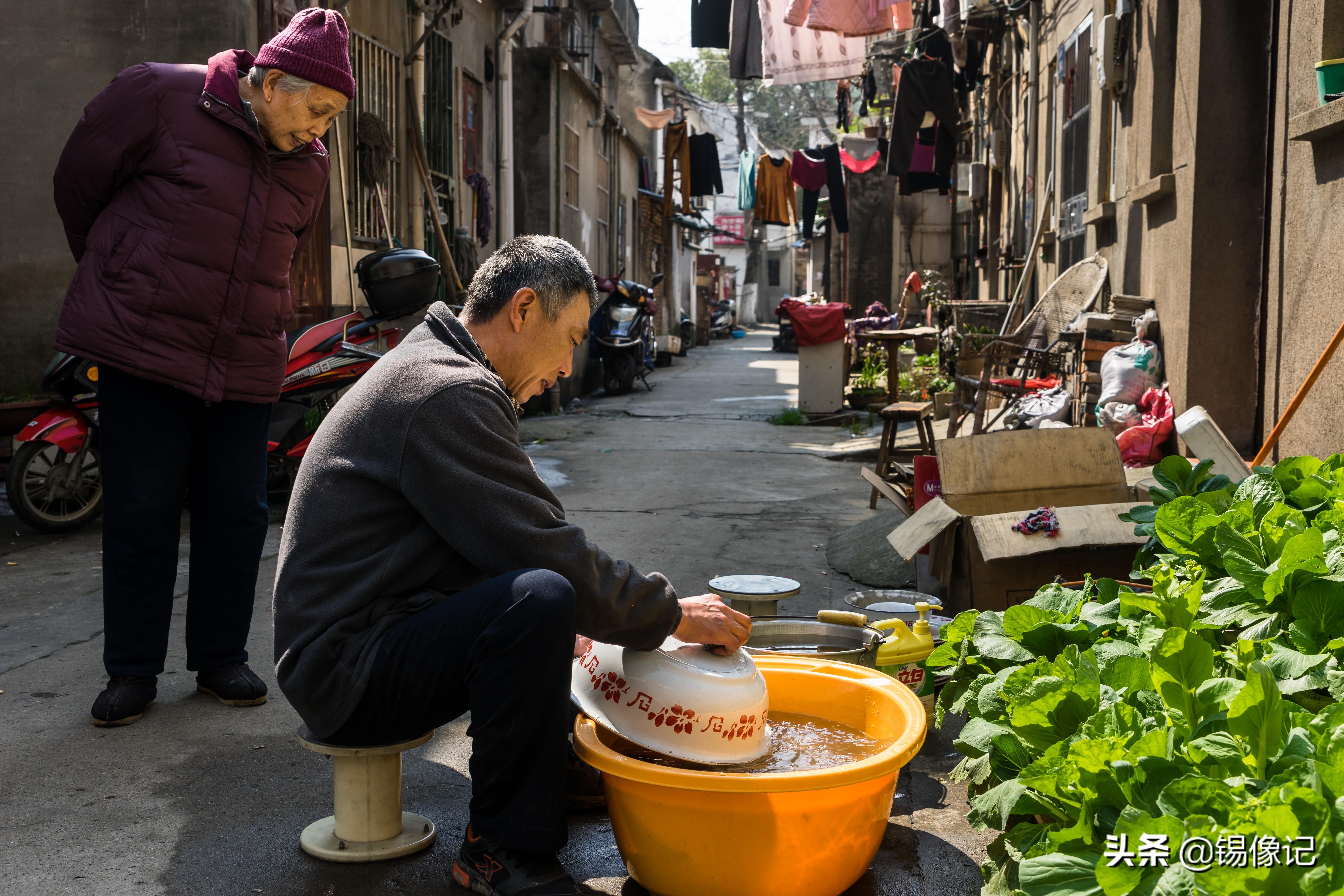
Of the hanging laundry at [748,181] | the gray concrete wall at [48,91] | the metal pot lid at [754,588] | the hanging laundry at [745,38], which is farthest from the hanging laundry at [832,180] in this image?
the metal pot lid at [754,588]

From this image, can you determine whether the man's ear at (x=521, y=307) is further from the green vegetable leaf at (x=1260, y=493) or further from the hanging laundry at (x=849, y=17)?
the hanging laundry at (x=849, y=17)

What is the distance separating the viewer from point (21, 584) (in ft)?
14.7

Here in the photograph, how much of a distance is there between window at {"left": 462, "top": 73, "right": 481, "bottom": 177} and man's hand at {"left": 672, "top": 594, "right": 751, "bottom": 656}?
938 centimetres

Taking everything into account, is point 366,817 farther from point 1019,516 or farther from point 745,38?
point 745,38

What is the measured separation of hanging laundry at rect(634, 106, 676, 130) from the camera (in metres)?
21.7

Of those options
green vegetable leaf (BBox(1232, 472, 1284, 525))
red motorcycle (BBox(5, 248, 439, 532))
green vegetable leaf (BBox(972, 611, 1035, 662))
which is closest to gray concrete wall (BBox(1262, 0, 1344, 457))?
green vegetable leaf (BBox(1232, 472, 1284, 525))

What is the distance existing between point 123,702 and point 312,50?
1.82 meters

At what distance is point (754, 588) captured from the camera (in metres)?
3.36

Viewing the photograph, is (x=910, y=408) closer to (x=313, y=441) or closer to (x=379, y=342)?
(x=379, y=342)

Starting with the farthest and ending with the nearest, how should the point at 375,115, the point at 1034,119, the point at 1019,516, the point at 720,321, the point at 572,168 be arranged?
the point at 720,321, the point at 572,168, the point at 1034,119, the point at 375,115, the point at 1019,516

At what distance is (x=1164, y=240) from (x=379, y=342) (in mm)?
4279

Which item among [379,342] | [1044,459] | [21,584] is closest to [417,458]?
[1044,459]

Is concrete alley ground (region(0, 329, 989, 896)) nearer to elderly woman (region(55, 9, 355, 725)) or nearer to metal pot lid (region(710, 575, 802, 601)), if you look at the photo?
elderly woman (region(55, 9, 355, 725))

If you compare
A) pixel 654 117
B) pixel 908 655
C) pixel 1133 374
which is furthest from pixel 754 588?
pixel 654 117
